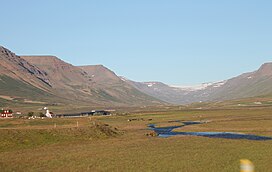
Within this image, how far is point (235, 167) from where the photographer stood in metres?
43.7

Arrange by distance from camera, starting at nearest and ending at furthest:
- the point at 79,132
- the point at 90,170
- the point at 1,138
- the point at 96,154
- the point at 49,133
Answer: the point at 90,170 < the point at 96,154 < the point at 1,138 < the point at 49,133 < the point at 79,132

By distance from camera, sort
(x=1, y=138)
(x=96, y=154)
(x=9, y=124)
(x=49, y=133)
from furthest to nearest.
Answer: (x=9, y=124)
(x=49, y=133)
(x=1, y=138)
(x=96, y=154)

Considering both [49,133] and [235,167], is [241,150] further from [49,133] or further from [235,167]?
[49,133]

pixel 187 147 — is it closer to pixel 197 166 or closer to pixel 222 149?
pixel 222 149

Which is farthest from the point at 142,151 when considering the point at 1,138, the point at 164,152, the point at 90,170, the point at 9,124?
the point at 9,124

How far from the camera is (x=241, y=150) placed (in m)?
58.0

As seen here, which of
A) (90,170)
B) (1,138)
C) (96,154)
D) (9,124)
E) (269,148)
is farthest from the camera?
(9,124)

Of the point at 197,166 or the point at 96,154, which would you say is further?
the point at 96,154

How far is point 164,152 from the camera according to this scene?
185 ft

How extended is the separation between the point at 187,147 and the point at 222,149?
210 inches

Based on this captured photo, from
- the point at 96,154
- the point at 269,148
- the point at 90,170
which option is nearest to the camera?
the point at 90,170

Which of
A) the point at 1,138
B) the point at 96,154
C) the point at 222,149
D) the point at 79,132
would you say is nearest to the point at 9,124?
the point at 79,132

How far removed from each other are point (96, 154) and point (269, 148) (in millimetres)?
24809

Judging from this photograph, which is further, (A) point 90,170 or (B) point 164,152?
(B) point 164,152
